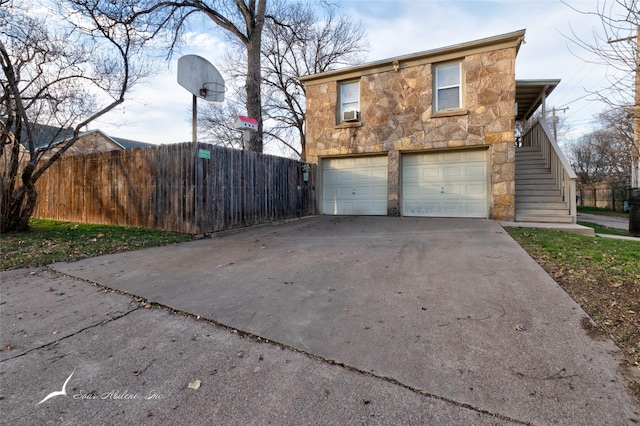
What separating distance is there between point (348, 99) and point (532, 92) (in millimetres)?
6074

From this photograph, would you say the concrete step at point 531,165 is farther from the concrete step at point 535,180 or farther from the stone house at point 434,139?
the concrete step at point 535,180

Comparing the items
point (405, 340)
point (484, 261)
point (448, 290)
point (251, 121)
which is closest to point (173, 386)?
point (405, 340)

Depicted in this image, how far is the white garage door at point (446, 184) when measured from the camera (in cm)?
868

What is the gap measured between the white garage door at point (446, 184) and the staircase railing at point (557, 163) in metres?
1.73

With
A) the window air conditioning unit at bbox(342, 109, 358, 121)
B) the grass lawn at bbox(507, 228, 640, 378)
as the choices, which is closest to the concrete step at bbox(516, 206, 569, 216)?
the grass lawn at bbox(507, 228, 640, 378)

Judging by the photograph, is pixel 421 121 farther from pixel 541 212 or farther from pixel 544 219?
pixel 544 219

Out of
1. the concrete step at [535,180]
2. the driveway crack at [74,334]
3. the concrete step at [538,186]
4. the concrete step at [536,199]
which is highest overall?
the concrete step at [535,180]

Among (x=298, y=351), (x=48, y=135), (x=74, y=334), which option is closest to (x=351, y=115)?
(x=48, y=135)

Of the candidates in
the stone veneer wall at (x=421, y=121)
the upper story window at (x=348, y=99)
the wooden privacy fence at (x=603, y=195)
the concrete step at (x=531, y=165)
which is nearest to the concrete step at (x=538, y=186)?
the concrete step at (x=531, y=165)

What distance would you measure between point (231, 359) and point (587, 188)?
25520mm

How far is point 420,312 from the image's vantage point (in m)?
2.71

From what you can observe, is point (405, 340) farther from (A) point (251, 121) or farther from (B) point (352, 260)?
(A) point (251, 121)

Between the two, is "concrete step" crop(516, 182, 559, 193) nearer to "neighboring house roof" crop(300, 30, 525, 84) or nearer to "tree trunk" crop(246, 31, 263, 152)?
"neighboring house roof" crop(300, 30, 525, 84)

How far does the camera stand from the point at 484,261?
4.19 metres
